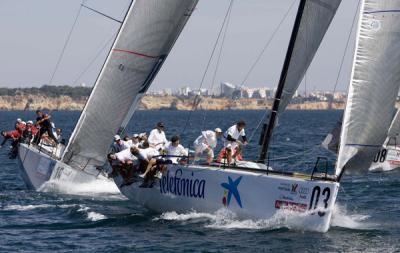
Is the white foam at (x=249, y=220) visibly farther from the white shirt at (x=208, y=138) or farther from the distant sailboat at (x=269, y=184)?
the white shirt at (x=208, y=138)

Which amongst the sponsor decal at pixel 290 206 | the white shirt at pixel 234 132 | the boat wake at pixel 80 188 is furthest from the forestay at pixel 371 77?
the boat wake at pixel 80 188

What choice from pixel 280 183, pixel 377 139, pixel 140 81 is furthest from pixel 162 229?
pixel 140 81

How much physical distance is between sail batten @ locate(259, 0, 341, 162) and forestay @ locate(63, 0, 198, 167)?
13.4 feet

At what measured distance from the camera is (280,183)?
48.6 ft

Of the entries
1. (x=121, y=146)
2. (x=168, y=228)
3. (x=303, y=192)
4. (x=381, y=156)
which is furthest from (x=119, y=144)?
(x=381, y=156)

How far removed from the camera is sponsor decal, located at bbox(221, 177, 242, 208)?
50.6 feet

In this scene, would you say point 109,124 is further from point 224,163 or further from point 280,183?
point 280,183

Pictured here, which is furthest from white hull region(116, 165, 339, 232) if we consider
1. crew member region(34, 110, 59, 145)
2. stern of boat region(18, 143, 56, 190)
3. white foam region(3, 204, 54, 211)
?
crew member region(34, 110, 59, 145)

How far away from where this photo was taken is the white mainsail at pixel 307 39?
16.8m

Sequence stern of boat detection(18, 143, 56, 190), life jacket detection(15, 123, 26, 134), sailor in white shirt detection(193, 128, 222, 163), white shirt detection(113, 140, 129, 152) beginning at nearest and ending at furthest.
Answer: sailor in white shirt detection(193, 128, 222, 163)
white shirt detection(113, 140, 129, 152)
stern of boat detection(18, 143, 56, 190)
life jacket detection(15, 123, 26, 134)

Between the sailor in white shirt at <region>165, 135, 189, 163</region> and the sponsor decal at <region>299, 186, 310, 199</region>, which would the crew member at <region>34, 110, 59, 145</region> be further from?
the sponsor decal at <region>299, 186, 310, 199</region>

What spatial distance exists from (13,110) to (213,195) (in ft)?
601

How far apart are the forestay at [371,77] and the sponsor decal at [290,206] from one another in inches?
33.6

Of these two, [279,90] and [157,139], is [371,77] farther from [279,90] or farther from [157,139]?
[157,139]
